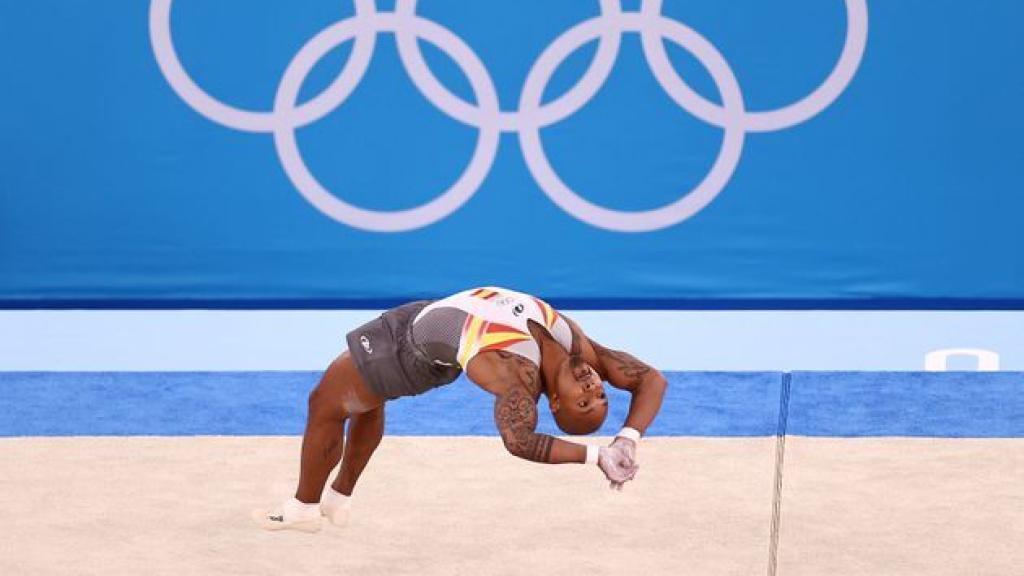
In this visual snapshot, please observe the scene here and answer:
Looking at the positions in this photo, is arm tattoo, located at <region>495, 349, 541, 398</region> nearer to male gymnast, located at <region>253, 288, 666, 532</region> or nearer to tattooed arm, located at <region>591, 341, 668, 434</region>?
male gymnast, located at <region>253, 288, 666, 532</region>

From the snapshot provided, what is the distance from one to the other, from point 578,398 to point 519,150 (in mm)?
5287

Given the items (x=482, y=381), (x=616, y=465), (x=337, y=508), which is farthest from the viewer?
(x=337, y=508)

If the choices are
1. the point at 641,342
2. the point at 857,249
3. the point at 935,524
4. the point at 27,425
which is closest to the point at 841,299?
the point at 857,249

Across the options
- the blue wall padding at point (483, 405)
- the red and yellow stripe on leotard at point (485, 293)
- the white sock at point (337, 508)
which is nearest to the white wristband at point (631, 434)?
the red and yellow stripe on leotard at point (485, 293)

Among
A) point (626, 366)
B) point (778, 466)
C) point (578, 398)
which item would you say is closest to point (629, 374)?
point (626, 366)

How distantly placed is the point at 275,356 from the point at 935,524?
15.5ft

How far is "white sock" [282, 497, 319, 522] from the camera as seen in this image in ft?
25.1

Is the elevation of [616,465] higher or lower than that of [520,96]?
lower

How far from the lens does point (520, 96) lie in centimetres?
1195

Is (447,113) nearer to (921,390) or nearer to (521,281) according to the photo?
(521,281)

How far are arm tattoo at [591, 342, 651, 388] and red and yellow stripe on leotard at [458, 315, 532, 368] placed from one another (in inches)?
14.0

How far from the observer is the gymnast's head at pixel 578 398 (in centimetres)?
688

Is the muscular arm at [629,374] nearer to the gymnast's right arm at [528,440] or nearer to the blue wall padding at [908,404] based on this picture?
the gymnast's right arm at [528,440]

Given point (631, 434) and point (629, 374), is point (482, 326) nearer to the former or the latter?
point (629, 374)
